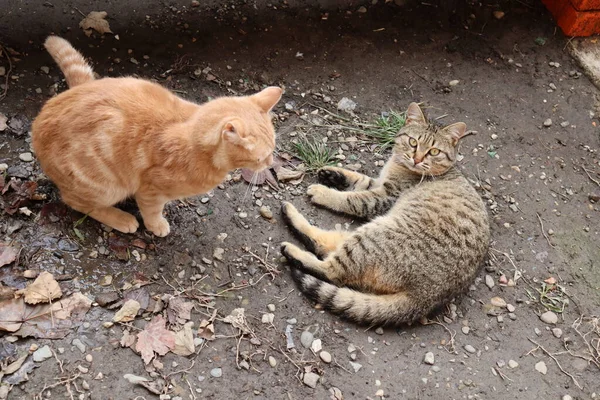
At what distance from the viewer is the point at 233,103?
3.18 meters

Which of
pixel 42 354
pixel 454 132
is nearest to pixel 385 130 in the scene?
pixel 454 132

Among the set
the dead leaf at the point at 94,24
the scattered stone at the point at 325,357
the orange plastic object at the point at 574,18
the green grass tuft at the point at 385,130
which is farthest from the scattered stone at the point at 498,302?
the dead leaf at the point at 94,24

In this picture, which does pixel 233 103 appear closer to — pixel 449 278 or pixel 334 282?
pixel 334 282

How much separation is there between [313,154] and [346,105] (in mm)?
713

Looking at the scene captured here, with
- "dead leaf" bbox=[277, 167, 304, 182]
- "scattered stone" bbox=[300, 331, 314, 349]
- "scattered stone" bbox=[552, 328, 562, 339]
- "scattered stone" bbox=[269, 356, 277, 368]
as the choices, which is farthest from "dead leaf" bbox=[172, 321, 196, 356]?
"scattered stone" bbox=[552, 328, 562, 339]

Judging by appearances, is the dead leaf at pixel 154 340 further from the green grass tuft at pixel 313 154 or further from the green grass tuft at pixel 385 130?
the green grass tuft at pixel 385 130

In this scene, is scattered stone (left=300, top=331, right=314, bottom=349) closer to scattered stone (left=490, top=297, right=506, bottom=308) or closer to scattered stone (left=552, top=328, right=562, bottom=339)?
scattered stone (left=490, top=297, right=506, bottom=308)

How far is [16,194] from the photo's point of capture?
11.7ft

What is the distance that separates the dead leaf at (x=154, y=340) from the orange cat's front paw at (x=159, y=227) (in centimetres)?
61

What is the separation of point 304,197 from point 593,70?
3.45 m

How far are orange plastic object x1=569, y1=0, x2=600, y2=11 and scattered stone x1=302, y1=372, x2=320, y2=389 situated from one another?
4622 millimetres

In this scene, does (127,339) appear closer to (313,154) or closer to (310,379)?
(310,379)

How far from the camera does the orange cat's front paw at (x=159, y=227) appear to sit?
359cm

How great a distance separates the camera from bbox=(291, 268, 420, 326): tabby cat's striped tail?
3436mm
